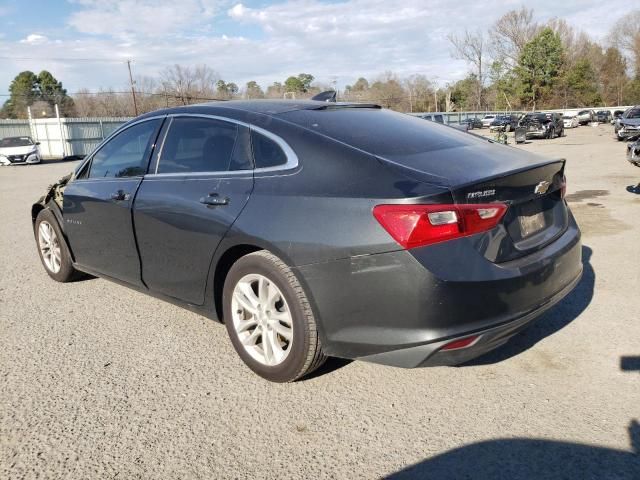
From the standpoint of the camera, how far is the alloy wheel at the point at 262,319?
304 cm

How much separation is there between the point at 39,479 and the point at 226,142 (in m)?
2.11

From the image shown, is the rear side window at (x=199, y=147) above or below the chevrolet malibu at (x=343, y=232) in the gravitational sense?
above

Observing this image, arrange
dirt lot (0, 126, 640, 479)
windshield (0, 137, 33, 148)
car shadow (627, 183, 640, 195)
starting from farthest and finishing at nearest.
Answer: windshield (0, 137, 33, 148) → car shadow (627, 183, 640, 195) → dirt lot (0, 126, 640, 479)

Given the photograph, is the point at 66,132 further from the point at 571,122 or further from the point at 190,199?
the point at 571,122

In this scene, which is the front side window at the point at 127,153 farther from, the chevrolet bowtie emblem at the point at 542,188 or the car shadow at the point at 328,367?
the chevrolet bowtie emblem at the point at 542,188

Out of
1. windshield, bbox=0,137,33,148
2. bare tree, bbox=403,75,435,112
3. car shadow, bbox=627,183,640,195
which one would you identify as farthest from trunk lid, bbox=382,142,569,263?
bare tree, bbox=403,75,435,112

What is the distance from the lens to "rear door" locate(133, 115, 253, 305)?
10.7 feet

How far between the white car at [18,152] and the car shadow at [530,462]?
29.8 m

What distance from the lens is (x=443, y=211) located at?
2.54 meters

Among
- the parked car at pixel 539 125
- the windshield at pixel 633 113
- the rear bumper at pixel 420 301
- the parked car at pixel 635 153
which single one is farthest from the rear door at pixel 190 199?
the parked car at pixel 539 125

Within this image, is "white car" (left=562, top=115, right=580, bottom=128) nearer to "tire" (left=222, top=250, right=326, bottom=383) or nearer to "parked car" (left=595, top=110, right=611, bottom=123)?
"parked car" (left=595, top=110, right=611, bottom=123)

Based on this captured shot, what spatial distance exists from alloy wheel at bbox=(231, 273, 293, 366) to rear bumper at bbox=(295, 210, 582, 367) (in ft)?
0.94

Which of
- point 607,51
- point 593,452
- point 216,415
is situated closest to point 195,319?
point 216,415

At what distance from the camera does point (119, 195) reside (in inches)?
161
